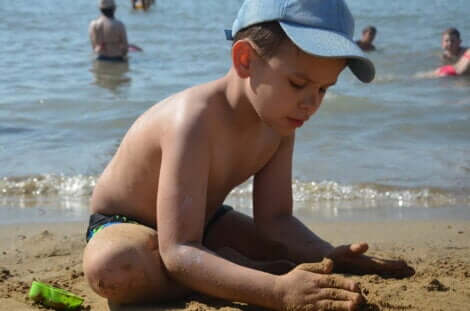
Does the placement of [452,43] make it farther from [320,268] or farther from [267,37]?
[320,268]

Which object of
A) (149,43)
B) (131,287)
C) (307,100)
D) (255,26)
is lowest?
(149,43)

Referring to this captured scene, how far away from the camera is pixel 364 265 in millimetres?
3027

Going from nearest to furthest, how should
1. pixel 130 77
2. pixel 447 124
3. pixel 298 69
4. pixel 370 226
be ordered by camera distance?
pixel 298 69, pixel 370 226, pixel 447 124, pixel 130 77

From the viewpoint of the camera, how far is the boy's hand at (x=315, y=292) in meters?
2.40

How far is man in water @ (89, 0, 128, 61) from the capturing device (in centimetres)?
1117

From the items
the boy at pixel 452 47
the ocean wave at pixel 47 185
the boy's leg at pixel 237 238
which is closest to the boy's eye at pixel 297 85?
the boy's leg at pixel 237 238

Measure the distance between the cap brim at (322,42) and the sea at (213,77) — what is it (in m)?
1.99

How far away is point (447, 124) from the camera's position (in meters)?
6.66

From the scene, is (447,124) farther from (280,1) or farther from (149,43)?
(149,43)

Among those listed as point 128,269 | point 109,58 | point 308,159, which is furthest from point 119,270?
point 109,58

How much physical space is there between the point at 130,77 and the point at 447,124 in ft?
15.6

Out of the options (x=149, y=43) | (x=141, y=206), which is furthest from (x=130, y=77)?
(x=141, y=206)

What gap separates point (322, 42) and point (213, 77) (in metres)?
7.31

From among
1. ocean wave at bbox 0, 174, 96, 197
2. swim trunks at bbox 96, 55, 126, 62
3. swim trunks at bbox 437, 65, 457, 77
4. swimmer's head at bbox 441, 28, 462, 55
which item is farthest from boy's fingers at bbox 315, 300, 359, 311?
swimmer's head at bbox 441, 28, 462, 55
